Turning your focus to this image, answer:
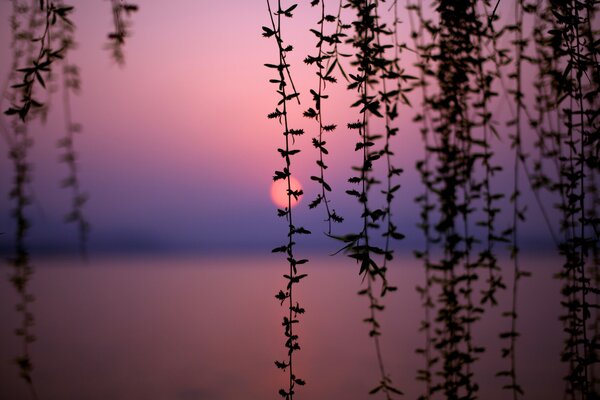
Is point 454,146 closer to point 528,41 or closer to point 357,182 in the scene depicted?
point 528,41

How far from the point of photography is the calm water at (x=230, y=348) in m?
6.61

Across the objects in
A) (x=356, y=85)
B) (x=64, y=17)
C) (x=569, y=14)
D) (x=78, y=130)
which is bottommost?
(x=78, y=130)

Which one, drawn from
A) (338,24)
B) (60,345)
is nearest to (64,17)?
(338,24)

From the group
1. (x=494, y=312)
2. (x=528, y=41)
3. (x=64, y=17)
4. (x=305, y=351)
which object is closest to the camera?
(x=64, y=17)

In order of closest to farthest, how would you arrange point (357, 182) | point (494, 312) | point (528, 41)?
point (357, 182) → point (528, 41) → point (494, 312)

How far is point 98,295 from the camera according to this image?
16.2m

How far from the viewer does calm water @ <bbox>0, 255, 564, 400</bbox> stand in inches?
260

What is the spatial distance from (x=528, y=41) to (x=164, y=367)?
7.20 meters

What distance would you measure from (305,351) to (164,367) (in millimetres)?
2258

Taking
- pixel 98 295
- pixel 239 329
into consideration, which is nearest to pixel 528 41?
pixel 239 329

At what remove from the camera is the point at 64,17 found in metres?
1.13

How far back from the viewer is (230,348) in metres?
8.81

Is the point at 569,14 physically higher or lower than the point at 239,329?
higher

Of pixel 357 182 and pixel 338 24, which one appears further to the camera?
pixel 338 24
